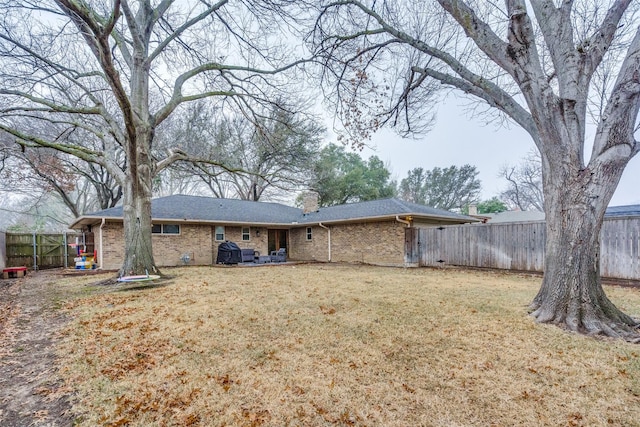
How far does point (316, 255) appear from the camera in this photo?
59.7ft

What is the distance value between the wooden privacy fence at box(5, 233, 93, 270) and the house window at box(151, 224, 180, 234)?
3444 millimetres

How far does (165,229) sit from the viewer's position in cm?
1492

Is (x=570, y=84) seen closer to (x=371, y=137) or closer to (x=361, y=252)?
(x=371, y=137)

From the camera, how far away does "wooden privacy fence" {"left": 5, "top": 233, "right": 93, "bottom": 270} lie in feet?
45.9

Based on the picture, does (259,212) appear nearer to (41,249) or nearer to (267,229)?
(267,229)

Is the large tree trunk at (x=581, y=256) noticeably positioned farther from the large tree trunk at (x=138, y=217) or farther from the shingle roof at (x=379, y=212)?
the large tree trunk at (x=138, y=217)

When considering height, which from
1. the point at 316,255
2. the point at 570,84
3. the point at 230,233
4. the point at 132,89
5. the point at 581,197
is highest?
the point at 132,89

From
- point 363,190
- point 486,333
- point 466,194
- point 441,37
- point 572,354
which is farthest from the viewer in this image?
point 466,194

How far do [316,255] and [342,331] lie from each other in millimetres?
13953

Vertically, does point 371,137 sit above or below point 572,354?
above

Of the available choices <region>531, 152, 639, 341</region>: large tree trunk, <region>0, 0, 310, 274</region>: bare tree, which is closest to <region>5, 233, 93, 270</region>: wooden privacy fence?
<region>0, 0, 310, 274</region>: bare tree

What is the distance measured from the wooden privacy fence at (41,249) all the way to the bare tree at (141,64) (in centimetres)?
691

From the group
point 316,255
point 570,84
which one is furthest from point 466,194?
point 570,84

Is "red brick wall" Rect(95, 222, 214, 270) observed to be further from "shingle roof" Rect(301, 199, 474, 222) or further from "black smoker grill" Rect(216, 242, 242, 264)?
"shingle roof" Rect(301, 199, 474, 222)
